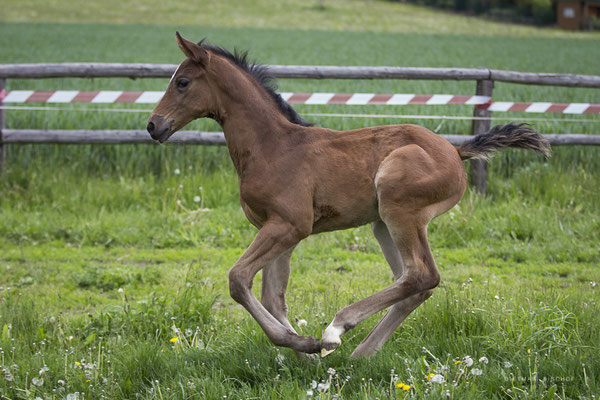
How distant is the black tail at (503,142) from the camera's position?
13.6 ft

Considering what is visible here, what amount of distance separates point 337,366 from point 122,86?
12.8m

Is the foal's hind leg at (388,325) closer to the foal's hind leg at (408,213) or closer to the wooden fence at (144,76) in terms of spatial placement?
the foal's hind leg at (408,213)

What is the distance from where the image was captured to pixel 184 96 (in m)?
3.92

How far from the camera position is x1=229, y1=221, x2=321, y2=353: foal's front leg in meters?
3.64

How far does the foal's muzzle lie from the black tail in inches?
72.6

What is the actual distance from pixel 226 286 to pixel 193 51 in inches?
107

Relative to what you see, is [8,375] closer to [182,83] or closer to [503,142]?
[182,83]

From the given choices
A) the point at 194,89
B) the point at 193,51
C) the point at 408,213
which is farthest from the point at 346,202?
the point at 193,51

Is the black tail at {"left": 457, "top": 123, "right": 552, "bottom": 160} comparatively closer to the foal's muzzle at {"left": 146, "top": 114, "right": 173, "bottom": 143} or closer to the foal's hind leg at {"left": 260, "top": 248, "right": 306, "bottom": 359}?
the foal's hind leg at {"left": 260, "top": 248, "right": 306, "bottom": 359}

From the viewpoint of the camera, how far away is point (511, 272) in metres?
6.29

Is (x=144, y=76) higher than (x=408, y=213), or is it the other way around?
(x=144, y=76)

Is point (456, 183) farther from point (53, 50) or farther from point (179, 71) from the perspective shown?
point (53, 50)

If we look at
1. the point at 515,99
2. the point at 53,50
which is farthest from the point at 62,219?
the point at 53,50


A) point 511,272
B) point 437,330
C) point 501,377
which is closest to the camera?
point 501,377
